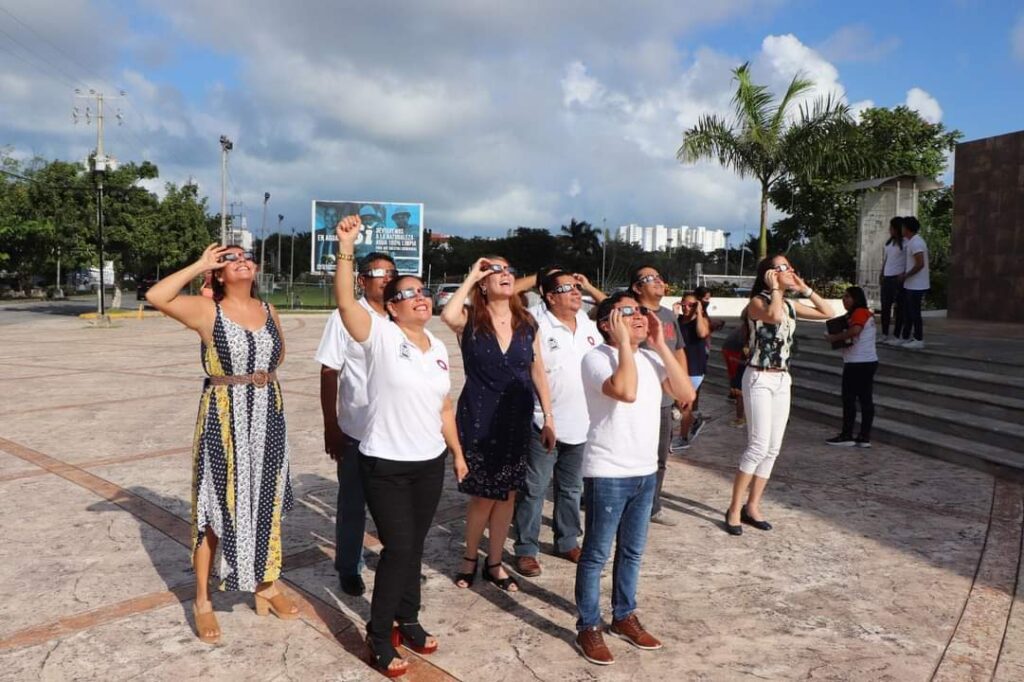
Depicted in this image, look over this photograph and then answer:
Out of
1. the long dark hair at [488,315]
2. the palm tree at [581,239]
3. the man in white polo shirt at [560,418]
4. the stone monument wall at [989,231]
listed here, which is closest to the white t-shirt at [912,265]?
the stone monument wall at [989,231]

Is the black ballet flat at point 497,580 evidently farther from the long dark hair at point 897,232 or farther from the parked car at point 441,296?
the parked car at point 441,296

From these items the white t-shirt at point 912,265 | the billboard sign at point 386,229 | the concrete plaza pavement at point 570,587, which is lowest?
the concrete plaza pavement at point 570,587

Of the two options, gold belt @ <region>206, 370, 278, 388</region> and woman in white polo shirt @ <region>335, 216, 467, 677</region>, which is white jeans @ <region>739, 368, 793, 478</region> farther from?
gold belt @ <region>206, 370, 278, 388</region>

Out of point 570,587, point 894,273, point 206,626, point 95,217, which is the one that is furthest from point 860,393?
point 95,217

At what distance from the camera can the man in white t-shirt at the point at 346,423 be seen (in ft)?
12.5

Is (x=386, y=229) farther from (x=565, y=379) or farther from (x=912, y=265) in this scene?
(x=565, y=379)

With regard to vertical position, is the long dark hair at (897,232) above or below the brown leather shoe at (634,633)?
above

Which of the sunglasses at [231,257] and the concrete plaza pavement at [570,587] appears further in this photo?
the sunglasses at [231,257]

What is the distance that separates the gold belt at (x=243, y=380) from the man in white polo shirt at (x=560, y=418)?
1.43 m

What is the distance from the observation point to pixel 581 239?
67938mm

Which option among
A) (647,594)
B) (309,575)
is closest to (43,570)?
(309,575)

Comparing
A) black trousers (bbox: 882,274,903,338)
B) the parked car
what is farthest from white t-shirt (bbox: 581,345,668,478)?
the parked car

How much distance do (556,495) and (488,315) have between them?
1.27 metres

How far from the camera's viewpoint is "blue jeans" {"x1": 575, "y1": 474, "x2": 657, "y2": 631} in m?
3.24
